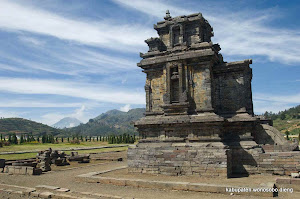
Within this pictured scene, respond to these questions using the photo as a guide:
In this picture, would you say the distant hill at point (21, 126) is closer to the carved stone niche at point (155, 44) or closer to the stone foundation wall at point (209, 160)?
the carved stone niche at point (155, 44)

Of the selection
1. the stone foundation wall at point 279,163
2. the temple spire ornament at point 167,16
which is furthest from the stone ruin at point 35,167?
the stone foundation wall at point 279,163

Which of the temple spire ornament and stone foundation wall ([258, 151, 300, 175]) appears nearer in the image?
stone foundation wall ([258, 151, 300, 175])

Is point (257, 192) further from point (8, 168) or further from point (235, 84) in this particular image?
point (8, 168)

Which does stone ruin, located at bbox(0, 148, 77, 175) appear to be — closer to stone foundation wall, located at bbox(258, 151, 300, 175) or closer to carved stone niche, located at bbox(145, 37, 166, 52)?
carved stone niche, located at bbox(145, 37, 166, 52)

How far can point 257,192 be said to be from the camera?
10.1m

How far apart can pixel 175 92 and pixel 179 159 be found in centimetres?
465

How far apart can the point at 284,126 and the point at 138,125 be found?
87522 millimetres

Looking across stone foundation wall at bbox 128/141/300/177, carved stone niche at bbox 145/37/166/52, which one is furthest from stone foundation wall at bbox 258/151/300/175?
carved stone niche at bbox 145/37/166/52

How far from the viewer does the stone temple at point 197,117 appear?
46.5ft

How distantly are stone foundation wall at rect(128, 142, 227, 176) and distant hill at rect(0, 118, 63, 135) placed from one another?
13645 cm

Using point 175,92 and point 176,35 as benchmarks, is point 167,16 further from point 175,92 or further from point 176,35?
point 175,92

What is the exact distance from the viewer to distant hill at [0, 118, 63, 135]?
141 m

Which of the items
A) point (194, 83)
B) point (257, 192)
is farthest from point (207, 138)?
point (257, 192)

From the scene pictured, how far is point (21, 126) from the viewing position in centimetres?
15000
